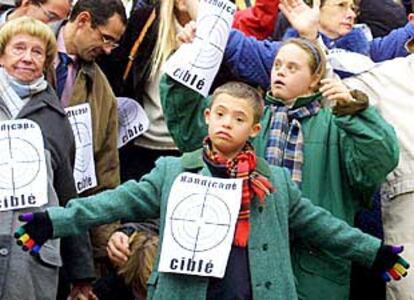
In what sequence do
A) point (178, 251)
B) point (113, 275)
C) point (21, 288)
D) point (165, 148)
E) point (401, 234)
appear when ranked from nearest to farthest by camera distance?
point (178, 251) < point (21, 288) < point (401, 234) < point (113, 275) < point (165, 148)

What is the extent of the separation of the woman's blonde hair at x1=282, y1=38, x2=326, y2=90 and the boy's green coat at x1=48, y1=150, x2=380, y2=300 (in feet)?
1.89

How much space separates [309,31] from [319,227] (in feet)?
4.01

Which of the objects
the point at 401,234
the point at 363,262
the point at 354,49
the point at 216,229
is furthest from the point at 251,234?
the point at 354,49

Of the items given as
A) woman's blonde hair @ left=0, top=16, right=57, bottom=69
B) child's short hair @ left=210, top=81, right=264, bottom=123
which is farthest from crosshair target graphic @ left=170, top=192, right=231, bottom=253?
woman's blonde hair @ left=0, top=16, right=57, bottom=69

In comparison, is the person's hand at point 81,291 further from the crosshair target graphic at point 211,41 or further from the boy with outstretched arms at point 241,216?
the crosshair target graphic at point 211,41

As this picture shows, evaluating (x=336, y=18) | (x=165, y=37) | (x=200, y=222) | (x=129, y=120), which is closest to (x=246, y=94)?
(x=200, y=222)

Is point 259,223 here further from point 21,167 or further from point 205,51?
point 21,167

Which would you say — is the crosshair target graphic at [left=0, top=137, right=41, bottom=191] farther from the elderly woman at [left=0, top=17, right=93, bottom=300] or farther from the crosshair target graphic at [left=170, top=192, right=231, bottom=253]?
the crosshair target graphic at [left=170, top=192, right=231, bottom=253]

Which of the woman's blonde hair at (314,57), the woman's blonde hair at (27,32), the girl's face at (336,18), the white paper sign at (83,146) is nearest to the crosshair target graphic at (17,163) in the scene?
the woman's blonde hair at (27,32)

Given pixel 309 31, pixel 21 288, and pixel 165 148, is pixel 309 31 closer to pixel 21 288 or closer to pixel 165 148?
pixel 165 148

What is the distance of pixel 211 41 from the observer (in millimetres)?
5387

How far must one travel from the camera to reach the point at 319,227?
16.5ft

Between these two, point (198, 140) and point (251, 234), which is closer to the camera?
point (251, 234)

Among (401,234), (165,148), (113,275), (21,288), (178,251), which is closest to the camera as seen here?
(178,251)
